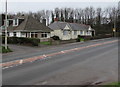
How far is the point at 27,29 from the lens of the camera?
1544 inches

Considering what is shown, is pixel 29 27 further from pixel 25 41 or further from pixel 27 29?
pixel 25 41

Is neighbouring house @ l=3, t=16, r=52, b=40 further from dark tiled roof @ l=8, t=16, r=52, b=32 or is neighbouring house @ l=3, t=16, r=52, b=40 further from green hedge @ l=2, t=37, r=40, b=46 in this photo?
green hedge @ l=2, t=37, r=40, b=46

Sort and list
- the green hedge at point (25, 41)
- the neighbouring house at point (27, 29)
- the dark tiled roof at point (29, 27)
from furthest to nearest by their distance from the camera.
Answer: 1. the dark tiled roof at point (29, 27)
2. the neighbouring house at point (27, 29)
3. the green hedge at point (25, 41)

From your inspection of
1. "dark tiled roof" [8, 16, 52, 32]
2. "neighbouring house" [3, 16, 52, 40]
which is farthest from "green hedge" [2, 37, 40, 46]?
"dark tiled roof" [8, 16, 52, 32]

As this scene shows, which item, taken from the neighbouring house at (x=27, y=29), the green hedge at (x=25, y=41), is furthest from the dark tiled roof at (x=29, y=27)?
the green hedge at (x=25, y=41)

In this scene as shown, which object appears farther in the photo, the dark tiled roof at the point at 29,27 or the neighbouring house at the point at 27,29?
the dark tiled roof at the point at 29,27

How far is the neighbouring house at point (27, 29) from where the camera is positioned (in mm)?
39406

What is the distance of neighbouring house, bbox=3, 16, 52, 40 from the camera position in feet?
129

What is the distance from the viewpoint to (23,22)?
4247 centimetres

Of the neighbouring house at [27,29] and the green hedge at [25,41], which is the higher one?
the neighbouring house at [27,29]

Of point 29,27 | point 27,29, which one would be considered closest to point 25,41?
point 27,29

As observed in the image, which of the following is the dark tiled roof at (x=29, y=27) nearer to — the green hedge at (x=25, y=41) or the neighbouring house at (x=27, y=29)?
the neighbouring house at (x=27, y=29)

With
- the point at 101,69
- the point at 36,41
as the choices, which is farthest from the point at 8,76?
the point at 36,41

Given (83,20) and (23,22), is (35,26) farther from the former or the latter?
(83,20)
